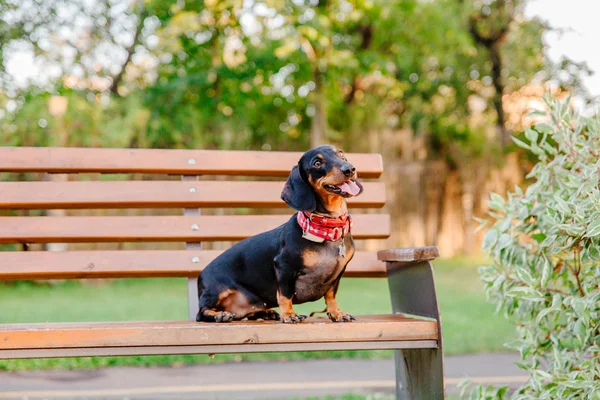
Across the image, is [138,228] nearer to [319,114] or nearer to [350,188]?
[350,188]

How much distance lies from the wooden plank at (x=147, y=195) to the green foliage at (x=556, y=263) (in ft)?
2.38

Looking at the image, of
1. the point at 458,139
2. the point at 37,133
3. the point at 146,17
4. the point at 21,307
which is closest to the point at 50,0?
the point at 146,17

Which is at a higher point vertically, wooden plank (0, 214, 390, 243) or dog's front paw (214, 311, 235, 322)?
wooden plank (0, 214, 390, 243)

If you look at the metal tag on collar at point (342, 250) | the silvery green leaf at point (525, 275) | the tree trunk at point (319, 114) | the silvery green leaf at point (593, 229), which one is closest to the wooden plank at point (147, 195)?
the metal tag on collar at point (342, 250)

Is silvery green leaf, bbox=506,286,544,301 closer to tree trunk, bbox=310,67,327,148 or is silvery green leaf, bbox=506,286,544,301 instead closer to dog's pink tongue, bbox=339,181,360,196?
dog's pink tongue, bbox=339,181,360,196

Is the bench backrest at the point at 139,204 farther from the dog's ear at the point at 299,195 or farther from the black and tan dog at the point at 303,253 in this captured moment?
the dog's ear at the point at 299,195

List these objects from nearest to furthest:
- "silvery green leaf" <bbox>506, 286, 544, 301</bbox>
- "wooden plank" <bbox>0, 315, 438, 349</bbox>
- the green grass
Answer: "wooden plank" <bbox>0, 315, 438, 349</bbox>
"silvery green leaf" <bbox>506, 286, 544, 301</bbox>
the green grass

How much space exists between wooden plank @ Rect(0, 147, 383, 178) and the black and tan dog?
2.28ft

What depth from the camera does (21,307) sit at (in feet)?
25.2

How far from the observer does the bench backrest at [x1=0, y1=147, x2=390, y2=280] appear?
3.32 metres

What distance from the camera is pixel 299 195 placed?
275 cm

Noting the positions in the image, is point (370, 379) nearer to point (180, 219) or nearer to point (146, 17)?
point (180, 219)

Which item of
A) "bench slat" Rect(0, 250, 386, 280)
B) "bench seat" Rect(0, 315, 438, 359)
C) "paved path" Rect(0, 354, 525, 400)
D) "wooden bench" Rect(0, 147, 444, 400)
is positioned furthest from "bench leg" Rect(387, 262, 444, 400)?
"paved path" Rect(0, 354, 525, 400)

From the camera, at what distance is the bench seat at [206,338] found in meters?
2.40
